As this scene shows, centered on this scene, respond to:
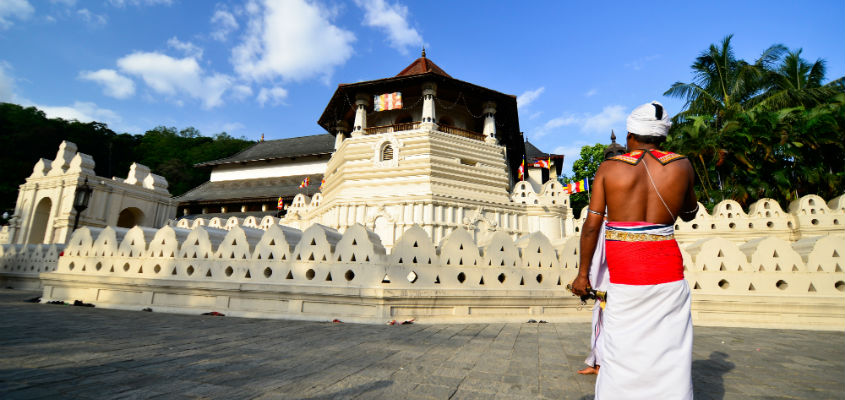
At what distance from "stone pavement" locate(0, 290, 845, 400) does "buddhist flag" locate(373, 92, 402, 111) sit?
1680cm

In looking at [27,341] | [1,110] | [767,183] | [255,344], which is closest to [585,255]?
[255,344]

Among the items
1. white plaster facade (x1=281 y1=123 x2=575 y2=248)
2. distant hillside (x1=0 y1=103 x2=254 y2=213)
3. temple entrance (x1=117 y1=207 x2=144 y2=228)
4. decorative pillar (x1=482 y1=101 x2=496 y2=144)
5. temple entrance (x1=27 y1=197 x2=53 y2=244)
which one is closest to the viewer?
white plaster facade (x1=281 y1=123 x2=575 y2=248)

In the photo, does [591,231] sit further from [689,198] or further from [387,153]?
[387,153]

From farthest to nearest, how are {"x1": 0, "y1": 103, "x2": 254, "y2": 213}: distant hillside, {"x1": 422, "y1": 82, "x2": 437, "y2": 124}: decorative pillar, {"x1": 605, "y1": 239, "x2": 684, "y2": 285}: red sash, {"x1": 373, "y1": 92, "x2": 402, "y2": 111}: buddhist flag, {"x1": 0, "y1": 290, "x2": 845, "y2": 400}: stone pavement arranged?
{"x1": 0, "y1": 103, "x2": 254, "y2": 213}: distant hillside
{"x1": 373, "y1": 92, "x2": 402, "y2": 111}: buddhist flag
{"x1": 422, "y1": 82, "x2": 437, "y2": 124}: decorative pillar
{"x1": 0, "y1": 290, "x2": 845, "y2": 400}: stone pavement
{"x1": 605, "y1": 239, "x2": 684, "y2": 285}: red sash

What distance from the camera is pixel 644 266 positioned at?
234 cm

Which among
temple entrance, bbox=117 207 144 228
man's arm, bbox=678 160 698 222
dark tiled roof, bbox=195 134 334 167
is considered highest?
dark tiled roof, bbox=195 134 334 167

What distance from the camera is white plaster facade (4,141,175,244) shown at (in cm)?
1906

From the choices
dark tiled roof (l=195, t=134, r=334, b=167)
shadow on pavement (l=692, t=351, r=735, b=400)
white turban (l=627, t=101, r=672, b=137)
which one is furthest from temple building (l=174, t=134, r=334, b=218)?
white turban (l=627, t=101, r=672, b=137)

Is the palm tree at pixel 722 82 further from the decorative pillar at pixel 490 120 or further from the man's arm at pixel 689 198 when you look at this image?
the man's arm at pixel 689 198

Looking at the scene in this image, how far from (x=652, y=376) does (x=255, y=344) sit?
3.59 m

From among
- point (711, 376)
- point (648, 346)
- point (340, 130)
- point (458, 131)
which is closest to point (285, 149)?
point (340, 130)

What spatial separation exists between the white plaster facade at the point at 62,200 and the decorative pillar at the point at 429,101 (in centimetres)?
1716

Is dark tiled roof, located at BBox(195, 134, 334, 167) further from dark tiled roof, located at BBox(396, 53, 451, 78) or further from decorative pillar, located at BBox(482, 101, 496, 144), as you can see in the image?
decorative pillar, located at BBox(482, 101, 496, 144)

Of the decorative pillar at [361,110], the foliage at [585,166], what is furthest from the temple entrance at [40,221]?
the foliage at [585,166]
